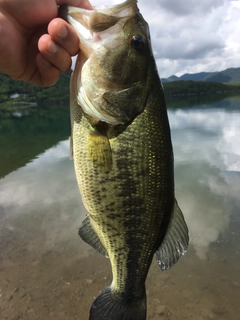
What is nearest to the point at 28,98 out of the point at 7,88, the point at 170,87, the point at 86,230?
the point at 7,88

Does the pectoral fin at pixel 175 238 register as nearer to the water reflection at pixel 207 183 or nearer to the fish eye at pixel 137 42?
the fish eye at pixel 137 42

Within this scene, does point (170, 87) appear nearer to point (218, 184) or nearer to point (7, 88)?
point (7, 88)

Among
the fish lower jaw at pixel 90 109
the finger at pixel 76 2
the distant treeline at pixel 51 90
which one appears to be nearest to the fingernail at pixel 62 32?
the fish lower jaw at pixel 90 109

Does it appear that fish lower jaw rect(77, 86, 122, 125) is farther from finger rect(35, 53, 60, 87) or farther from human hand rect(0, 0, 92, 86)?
finger rect(35, 53, 60, 87)

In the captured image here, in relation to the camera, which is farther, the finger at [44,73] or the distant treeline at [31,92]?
the distant treeline at [31,92]

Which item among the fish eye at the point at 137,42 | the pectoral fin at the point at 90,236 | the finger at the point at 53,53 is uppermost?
the fish eye at the point at 137,42

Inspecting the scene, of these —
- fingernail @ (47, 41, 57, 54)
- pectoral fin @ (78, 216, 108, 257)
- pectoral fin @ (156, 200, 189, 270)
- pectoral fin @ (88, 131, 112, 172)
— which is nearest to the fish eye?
fingernail @ (47, 41, 57, 54)
